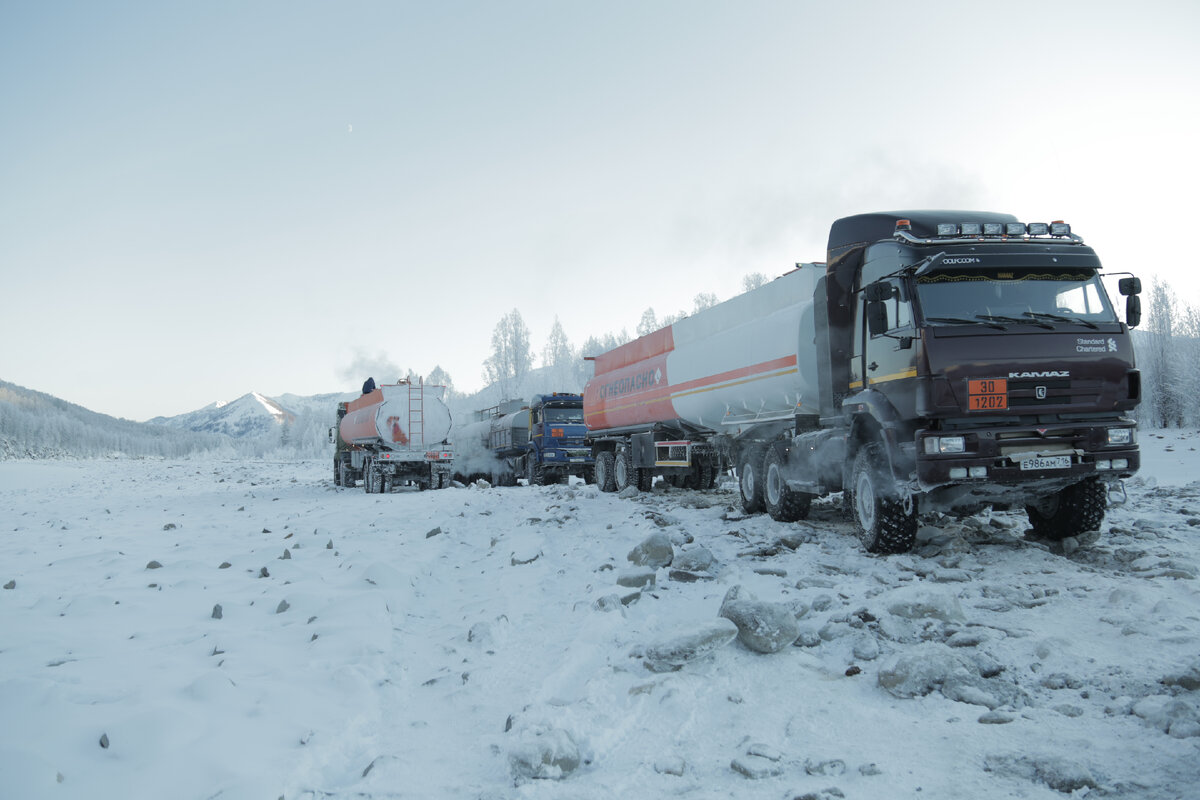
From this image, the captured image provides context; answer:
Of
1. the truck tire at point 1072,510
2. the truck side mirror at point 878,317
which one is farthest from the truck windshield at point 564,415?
the truck tire at point 1072,510

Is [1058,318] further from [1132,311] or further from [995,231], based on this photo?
[995,231]

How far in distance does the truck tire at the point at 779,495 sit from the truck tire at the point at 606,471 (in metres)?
8.52

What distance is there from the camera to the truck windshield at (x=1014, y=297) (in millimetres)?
7852

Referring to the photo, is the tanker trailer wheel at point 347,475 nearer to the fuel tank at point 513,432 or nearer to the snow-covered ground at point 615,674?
the fuel tank at point 513,432

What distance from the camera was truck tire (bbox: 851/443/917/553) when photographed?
8.30 m

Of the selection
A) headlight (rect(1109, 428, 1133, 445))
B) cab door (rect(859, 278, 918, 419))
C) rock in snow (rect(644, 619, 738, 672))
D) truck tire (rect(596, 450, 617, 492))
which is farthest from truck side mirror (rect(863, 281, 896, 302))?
truck tire (rect(596, 450, 617, 492))

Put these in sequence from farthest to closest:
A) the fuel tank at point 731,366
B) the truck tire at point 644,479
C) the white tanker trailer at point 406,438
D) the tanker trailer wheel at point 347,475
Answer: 1. the tanker trailer wheel at point 347,475
2. the white tanker trailer at point 406,438
3. the truck tire at point 644,479
4. the fuel tank at point 731,366

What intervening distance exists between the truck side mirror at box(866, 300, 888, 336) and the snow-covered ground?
263cm

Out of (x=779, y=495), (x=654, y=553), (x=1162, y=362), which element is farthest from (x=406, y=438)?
(x=1162, y=362)

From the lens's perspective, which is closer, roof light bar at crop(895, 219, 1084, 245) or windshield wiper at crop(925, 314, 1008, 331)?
windshield wiper at crop(925, 314, 1008, 331)

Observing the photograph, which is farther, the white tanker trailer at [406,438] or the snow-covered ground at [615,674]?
the white tanker trailer at [406,438]

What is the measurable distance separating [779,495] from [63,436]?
15382 cm

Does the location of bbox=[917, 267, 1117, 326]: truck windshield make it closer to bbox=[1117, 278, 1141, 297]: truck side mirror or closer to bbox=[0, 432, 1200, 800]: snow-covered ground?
bbox=[1117, 278, 1141, 297]: truck side mirror

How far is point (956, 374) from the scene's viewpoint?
7.50 m
